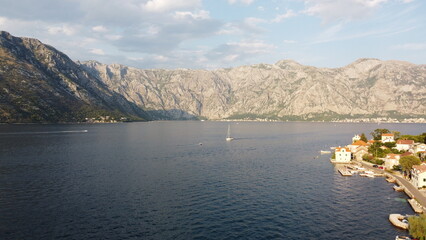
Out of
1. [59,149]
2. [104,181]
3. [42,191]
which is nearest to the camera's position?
[42,191]

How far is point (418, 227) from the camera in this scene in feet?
167

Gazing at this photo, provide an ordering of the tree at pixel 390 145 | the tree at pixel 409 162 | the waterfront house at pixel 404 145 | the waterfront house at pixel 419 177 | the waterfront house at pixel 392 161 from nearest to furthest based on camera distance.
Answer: the waterfront house at pixel 419 177 < the tree at pixel 409 162 < the waterfront house at pixel 392 161 < the waterfront house at pixel 404 145 < the tree at pixel 390 145

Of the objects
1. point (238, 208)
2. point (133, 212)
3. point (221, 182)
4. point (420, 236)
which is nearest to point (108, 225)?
point (133, 212)

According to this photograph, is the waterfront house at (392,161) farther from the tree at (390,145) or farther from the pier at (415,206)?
the pier at (415,206)

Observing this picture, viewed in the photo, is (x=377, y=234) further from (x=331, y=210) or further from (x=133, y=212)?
(x=133, y=212)

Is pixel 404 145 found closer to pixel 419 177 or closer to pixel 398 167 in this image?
pixel 398 167

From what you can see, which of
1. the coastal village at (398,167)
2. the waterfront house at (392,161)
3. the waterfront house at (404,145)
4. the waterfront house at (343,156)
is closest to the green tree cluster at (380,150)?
the coastal village at (398,167)

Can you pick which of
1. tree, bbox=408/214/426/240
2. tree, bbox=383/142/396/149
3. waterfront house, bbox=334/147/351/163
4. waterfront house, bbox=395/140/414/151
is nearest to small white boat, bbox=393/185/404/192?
tree, bbox=408/214/426/240

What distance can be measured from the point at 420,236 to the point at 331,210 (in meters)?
18.2

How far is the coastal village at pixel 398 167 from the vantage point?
2283 inches

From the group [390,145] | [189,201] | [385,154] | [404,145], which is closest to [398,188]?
[385,154]

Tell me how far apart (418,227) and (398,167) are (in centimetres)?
7123

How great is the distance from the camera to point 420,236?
49094 millimetres

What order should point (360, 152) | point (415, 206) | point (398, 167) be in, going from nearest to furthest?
point (415, 206), point (398, 167), point (360, 152)
